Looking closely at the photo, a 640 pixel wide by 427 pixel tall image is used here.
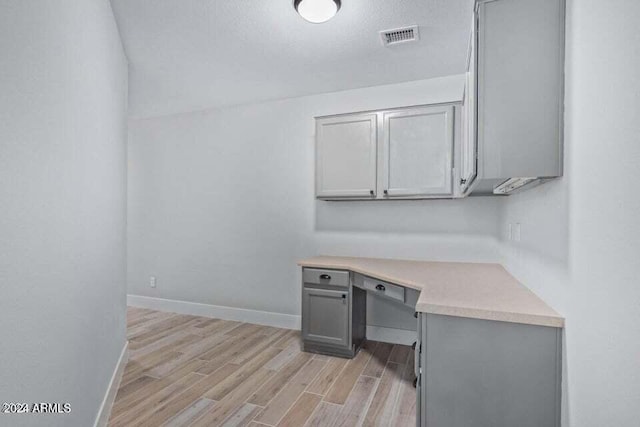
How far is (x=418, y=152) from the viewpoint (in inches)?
113

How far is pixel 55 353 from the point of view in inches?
49.5

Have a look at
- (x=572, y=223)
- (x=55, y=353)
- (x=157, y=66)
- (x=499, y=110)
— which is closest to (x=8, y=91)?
(x=55, y=353)

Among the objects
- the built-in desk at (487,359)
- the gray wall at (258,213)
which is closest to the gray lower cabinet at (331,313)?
the gray wall at (258,213)

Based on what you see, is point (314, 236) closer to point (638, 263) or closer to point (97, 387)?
point (97, 387)

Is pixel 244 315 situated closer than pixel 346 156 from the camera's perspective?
No

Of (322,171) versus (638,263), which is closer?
(638,263)

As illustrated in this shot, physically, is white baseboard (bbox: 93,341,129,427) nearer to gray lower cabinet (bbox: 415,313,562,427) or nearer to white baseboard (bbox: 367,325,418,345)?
gray lower cabinet (bbox: 415,313,562,427)

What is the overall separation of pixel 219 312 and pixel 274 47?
9.91ft

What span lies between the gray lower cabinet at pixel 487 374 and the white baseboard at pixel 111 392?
1.73 meters

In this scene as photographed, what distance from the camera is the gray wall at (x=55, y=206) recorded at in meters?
0.96

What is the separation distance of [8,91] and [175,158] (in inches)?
141

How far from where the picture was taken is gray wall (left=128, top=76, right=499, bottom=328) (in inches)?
126

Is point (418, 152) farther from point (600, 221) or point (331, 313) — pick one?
point (600, 221)

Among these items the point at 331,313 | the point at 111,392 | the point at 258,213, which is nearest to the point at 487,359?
the point at 331,313
